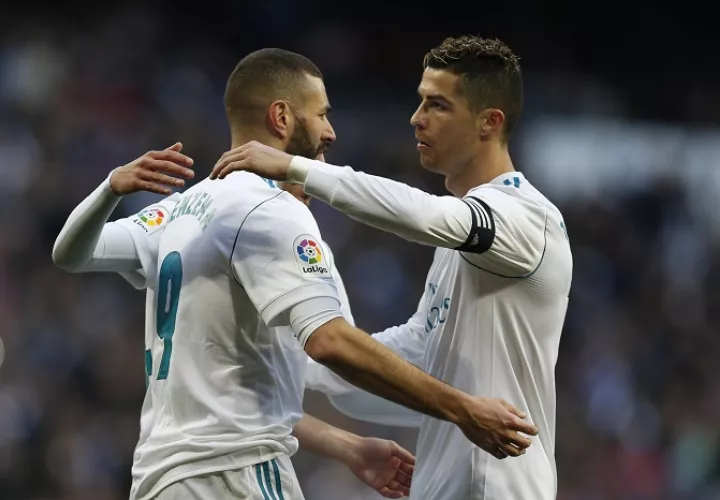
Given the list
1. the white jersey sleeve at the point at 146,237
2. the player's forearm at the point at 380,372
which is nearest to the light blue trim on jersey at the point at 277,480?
the player's forearm at the point at 380,372

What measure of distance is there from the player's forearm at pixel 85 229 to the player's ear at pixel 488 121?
132cm

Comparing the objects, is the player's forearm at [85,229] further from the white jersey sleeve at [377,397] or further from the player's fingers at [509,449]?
the player's fingers at [509,449]

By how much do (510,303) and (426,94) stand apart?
879 mm

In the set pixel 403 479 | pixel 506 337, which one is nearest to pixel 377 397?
pixel 403 479

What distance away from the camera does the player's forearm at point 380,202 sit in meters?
3.30

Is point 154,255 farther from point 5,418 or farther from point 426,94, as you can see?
point 5,418

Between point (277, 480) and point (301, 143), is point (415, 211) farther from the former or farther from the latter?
point (277, 480)

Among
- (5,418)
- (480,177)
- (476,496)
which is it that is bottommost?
(5,418)

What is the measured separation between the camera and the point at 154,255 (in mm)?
3883

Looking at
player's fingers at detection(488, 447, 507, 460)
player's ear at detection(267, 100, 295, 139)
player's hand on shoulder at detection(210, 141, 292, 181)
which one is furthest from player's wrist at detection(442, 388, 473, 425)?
player's ear at detection(267, 100, 295, 139)

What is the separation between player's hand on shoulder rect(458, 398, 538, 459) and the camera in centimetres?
317

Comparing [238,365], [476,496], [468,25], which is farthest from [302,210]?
[468,25]

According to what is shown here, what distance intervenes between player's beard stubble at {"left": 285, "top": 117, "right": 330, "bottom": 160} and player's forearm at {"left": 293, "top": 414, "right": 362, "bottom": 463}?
114 centimetres

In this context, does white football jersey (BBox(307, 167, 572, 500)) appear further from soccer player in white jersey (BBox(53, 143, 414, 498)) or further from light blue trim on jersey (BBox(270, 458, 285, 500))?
light blue trim on jersey (BBox(270, 458, 285, 500))
